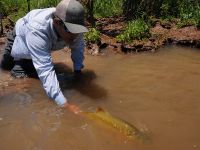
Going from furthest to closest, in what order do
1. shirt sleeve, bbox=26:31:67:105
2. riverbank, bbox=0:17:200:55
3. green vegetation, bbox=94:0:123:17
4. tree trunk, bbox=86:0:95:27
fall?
green vegetation, bbox=94:0:123:17, tree trunk, bbox=86:0:95:27, riverbank, bbox=0:17:200:55, shirt sleeve, bbox=26:31:67:105

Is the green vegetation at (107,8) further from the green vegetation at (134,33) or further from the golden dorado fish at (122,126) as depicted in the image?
the golden dorado fish at (122,126)

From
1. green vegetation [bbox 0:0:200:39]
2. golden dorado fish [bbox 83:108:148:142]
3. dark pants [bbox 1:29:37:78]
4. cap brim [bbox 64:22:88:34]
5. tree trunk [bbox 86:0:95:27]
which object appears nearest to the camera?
golden dorado fish [bbox 83:108:148:142]

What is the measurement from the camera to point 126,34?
6812 mm

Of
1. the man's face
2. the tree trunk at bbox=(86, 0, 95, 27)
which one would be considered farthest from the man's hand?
the tree trunk at bbox=(86, 0, 95, 27)

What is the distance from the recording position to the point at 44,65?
4.32 metres

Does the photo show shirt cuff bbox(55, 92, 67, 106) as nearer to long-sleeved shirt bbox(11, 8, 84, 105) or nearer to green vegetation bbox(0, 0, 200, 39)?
long-sleeved shirt bbox(11, 8, 84, 105)

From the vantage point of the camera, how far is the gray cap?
4043mm

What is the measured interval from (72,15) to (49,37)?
600 millimetres

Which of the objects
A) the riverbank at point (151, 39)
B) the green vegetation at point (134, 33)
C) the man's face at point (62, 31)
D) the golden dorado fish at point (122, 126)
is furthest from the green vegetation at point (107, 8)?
the golden dorado fish at point (122, 126)

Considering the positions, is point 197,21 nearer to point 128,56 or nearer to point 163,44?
point 163,44

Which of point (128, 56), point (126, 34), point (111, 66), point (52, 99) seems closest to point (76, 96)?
point (52, 99)

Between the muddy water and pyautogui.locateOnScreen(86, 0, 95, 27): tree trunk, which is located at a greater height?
pyautogui.locateOnScreen(86, 0, 95, 27): tree trunk

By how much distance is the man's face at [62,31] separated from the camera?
426cm

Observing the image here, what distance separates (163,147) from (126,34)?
3.46m
